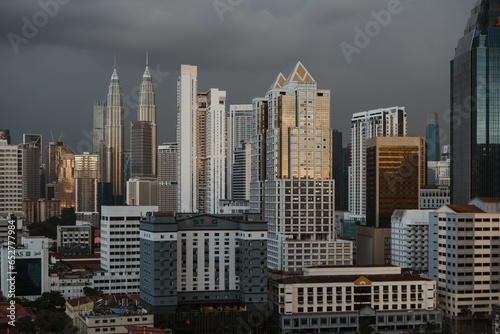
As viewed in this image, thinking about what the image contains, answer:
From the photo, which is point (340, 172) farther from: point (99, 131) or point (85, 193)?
point (99, 131)

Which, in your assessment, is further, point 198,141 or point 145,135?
point 145,135

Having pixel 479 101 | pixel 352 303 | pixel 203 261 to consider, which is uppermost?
pixel 479 101

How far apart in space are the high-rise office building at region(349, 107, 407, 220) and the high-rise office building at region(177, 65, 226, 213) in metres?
12.3

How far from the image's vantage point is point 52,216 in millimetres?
74625

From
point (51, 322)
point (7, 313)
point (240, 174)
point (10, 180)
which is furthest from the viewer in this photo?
point (240, 174)

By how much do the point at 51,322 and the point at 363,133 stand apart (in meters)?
42.3

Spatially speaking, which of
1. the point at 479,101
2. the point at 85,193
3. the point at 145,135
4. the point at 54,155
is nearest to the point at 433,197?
the point at 479,101

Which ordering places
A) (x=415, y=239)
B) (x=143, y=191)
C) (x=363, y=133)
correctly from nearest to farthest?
(x=415, y=239) → (x=363, y=133) → (x=143, y=191)

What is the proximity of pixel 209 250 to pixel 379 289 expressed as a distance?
7.40 meters

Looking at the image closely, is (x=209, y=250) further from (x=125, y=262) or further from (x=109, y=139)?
(x=109, y=139)

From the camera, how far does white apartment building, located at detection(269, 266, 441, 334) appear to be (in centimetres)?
2981

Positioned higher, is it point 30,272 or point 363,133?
point 363,133

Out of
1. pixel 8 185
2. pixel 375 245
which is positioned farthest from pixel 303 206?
pixel 8 185

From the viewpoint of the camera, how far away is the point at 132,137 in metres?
106
